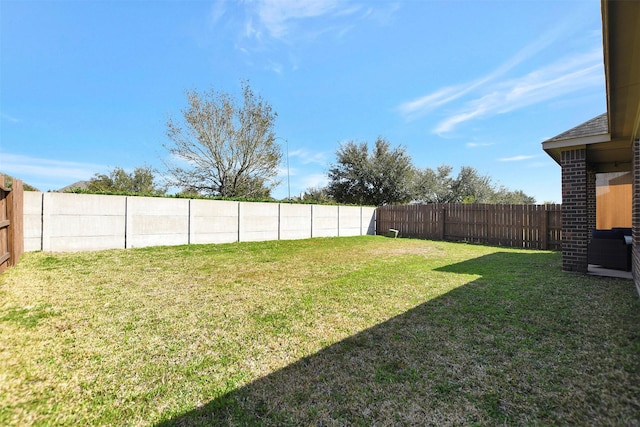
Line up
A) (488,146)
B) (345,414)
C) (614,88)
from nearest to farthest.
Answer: (345,414), (614,88), (488,146)

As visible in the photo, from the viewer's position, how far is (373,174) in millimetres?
22109

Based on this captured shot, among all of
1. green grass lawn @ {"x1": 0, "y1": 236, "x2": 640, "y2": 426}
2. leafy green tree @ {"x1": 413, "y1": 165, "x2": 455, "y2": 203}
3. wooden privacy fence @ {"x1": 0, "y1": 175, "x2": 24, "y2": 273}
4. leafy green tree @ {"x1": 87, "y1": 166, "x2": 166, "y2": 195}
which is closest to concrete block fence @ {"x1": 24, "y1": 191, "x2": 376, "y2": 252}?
wooden privacy fence @ {"x1": 0, "y1": 175, "x2": 24, "y2": 273}

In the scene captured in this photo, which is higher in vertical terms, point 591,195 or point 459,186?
point 459,186

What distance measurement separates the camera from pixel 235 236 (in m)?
10.2

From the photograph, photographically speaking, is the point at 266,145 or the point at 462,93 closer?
the point at 462,93

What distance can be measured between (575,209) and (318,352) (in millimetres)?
5729

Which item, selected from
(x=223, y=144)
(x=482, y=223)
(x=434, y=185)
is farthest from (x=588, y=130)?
(x=434, y=185)

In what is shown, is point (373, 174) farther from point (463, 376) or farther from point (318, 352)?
point (463, 376)

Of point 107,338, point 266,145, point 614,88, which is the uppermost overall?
point 266,145

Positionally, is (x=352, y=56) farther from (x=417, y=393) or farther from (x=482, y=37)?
(x=417, y=393)

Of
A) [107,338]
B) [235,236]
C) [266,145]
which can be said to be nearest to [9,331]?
[107,338]

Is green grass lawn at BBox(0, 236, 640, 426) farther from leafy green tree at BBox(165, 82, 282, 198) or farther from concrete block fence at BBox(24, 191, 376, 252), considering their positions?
leafy green tree at BBox(165, 82, 282, 198)

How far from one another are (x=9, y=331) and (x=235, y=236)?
766 cm

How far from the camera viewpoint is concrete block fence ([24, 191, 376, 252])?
259 inches
